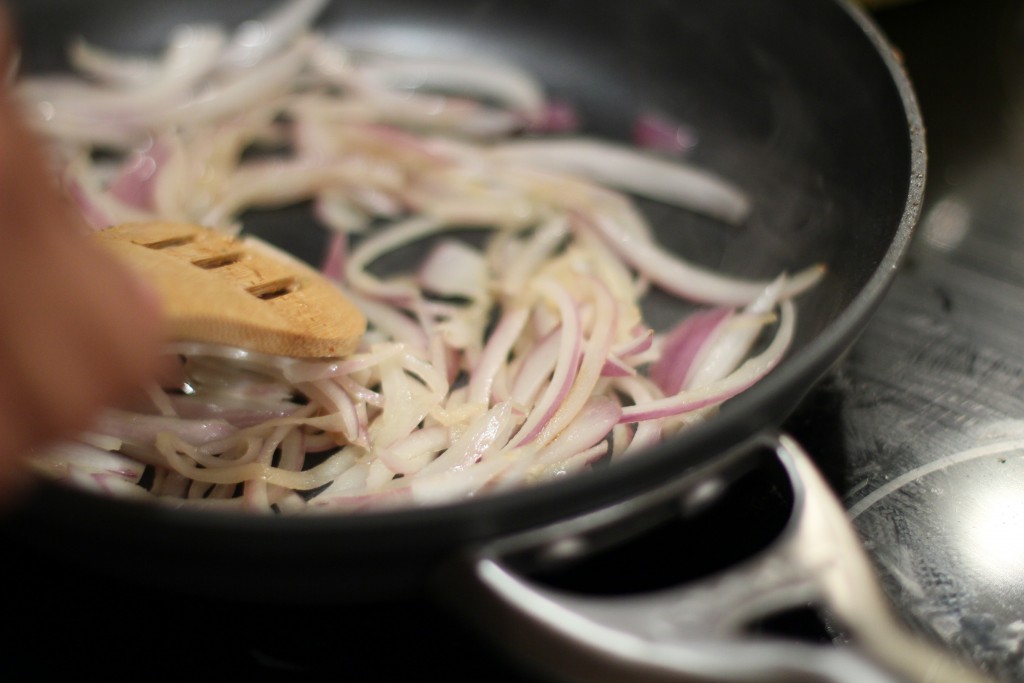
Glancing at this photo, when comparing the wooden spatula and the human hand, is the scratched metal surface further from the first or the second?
the human hand

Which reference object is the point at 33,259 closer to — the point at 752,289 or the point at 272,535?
the point at 272,535

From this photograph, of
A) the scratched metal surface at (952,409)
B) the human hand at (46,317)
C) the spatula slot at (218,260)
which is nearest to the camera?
the human hand at (46,317)

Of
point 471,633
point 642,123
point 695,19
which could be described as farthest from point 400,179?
point 471,633

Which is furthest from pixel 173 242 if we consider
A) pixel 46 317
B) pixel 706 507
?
pixel 706 507

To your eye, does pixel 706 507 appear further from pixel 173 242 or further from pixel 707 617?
pixel 173 242

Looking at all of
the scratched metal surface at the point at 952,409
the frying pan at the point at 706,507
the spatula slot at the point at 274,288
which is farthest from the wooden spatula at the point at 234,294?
the scratched metal surface at the point at 952,409

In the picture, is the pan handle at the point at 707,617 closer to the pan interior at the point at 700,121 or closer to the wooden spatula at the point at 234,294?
the pan interior at the point at 700,121
